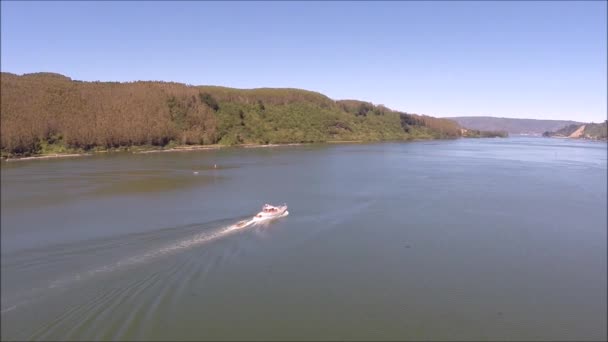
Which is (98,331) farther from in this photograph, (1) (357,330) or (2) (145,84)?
(2) (145,84)

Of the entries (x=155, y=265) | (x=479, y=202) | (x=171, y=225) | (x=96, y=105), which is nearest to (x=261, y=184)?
(x=171, y=225)

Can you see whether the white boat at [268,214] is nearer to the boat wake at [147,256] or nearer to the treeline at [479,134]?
the boat wake at [147,256]

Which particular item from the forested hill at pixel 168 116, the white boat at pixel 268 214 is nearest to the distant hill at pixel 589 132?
the forested hill at pixel 168 116

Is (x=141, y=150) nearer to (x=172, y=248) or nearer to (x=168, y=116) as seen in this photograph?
(x=168, y=116)

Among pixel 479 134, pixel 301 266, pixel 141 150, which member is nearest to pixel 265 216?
pixel 301 266

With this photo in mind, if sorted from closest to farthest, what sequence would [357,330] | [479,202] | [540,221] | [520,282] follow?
[357,330] < [520,282] < [540,221] < [479,202]

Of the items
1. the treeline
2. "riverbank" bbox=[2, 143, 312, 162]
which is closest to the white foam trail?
"riverbank" bbox=[2, 143, 312, 162]

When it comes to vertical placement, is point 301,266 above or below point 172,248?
below
